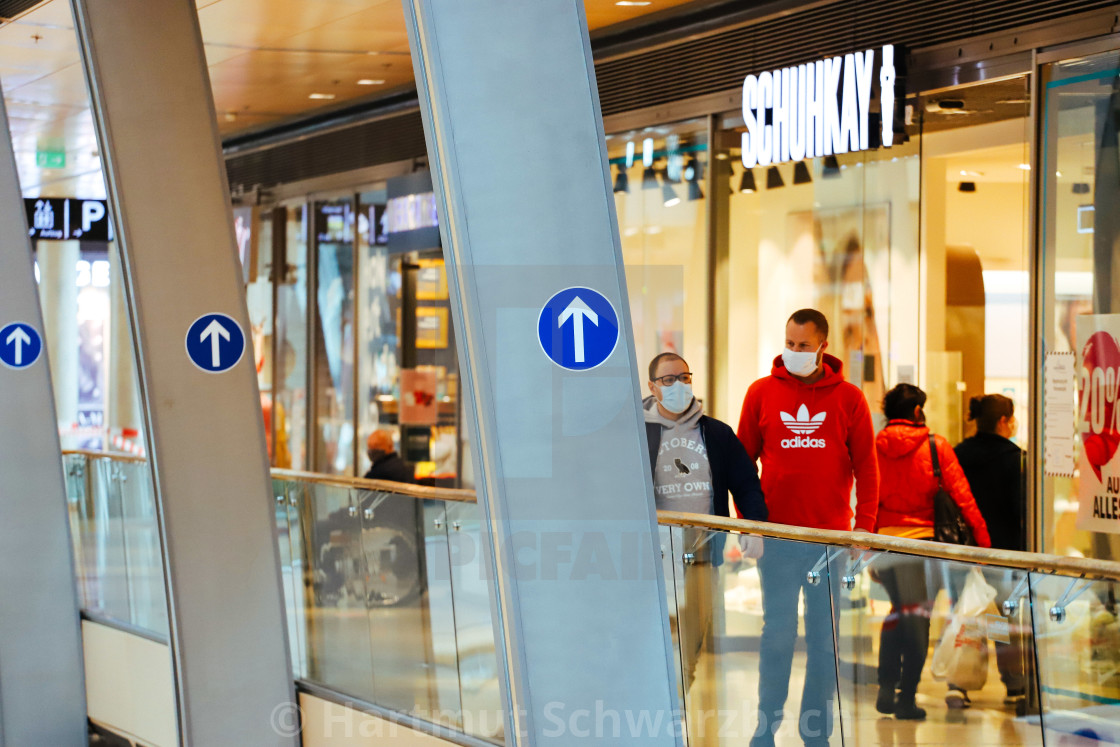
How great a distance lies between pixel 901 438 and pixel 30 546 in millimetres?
6086

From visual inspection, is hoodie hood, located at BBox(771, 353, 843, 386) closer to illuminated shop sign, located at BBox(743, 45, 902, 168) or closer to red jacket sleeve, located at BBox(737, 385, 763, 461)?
red jacket sleeve, located at BBox(737, 385, 763, 461)

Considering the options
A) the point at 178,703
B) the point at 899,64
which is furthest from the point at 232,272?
the point at 899,64

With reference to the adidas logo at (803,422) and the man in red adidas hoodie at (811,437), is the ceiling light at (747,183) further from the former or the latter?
the adidas logo at (803,422)

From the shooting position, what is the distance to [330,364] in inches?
536

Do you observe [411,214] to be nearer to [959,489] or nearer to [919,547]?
[959,489]

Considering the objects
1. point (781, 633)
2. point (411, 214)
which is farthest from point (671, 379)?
point (411, 214)

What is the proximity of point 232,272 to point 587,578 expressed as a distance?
3573mm

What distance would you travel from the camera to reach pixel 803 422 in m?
5.49

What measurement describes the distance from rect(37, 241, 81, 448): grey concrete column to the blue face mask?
1681 centimetres

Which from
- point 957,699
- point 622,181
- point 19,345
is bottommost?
point 957,699

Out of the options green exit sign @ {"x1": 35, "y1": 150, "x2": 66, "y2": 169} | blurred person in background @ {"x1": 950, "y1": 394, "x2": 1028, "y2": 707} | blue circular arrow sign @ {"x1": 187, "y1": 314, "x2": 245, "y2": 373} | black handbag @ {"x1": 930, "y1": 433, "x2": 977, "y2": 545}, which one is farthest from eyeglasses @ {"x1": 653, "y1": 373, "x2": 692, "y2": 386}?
green exit sign @ {"x1": 35, "y1": 150, "x2": 66, "y2": 169}

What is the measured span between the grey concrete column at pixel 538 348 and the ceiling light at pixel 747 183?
19.5ft

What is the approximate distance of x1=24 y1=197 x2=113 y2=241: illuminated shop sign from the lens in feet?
47.7

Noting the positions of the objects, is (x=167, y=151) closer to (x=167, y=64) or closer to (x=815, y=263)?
(x=167, y=64)
